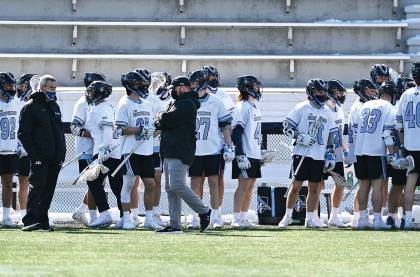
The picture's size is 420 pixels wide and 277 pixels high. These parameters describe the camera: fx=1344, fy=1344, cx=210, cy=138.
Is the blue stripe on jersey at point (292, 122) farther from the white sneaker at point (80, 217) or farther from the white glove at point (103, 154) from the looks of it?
the white sneaker at point (80, 217)

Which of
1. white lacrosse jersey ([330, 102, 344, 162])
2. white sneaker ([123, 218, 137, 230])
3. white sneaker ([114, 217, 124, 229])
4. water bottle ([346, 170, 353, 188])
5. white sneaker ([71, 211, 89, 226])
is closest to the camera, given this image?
white sneaker ([123, 218, 137, 230])

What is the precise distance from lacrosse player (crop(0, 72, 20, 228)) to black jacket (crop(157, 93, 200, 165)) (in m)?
3.51

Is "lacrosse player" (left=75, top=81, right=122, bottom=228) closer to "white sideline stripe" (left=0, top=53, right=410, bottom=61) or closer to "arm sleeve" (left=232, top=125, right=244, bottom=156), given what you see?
"arm sleeve" (left=232, top=125, right=244, bottom=156)

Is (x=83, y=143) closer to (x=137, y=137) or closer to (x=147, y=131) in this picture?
(x=137, y=137)

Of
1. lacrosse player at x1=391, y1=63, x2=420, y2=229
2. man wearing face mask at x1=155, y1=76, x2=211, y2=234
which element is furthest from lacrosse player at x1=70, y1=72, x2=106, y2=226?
lacrosse player at x1=391, y1=63, x2=420, y2=229

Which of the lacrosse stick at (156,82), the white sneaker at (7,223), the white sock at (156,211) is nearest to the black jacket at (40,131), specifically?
the white sneaker at (7,223)

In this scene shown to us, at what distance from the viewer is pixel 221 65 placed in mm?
30016

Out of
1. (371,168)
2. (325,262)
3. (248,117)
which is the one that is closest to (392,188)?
(371,168)

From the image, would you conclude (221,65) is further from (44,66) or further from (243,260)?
(243,260)

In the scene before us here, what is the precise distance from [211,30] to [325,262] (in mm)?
19118

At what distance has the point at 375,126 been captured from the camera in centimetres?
1864

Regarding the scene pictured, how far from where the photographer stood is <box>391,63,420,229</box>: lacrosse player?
59.2ft

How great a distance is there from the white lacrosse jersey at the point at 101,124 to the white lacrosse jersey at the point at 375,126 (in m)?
3.42

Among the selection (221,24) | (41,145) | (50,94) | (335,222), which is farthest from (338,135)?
(221,24)
